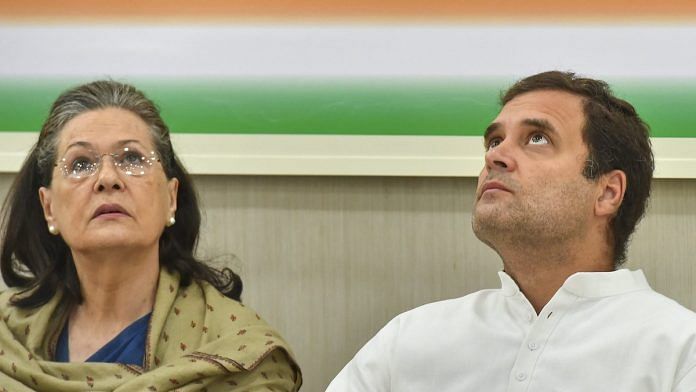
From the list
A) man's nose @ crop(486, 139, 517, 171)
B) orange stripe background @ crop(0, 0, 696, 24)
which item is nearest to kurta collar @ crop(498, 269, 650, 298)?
man's nose @ crop(486, 139, 517, 171)

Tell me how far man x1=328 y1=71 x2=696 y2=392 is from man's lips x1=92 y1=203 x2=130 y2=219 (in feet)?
1.86

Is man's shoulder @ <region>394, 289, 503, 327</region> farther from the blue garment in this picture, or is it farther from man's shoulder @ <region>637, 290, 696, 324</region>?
the blue garment

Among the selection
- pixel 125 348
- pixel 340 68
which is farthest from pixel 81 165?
pixel 340 68

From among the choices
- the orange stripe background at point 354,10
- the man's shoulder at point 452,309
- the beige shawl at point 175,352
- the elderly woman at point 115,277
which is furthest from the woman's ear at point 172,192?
the man's shoulder at point 452,309

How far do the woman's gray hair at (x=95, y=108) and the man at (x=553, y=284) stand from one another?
0.67 m

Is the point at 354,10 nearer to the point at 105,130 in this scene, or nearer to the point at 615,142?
the point at 105,130

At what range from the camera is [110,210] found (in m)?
2.02

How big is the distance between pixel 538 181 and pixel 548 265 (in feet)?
0.54

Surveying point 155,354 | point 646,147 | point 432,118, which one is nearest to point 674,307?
point 646,147

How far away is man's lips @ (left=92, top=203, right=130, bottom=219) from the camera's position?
202 centimetres

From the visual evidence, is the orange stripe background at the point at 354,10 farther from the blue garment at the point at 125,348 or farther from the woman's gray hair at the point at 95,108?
the blue garment at the point at 125,348

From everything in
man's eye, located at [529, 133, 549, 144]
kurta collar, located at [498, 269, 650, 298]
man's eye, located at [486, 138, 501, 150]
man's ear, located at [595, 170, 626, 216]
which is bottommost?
kurta collar, located at [498, 269, 650, 298]

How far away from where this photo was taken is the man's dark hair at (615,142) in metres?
1.84

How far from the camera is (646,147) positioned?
191 centimetres
